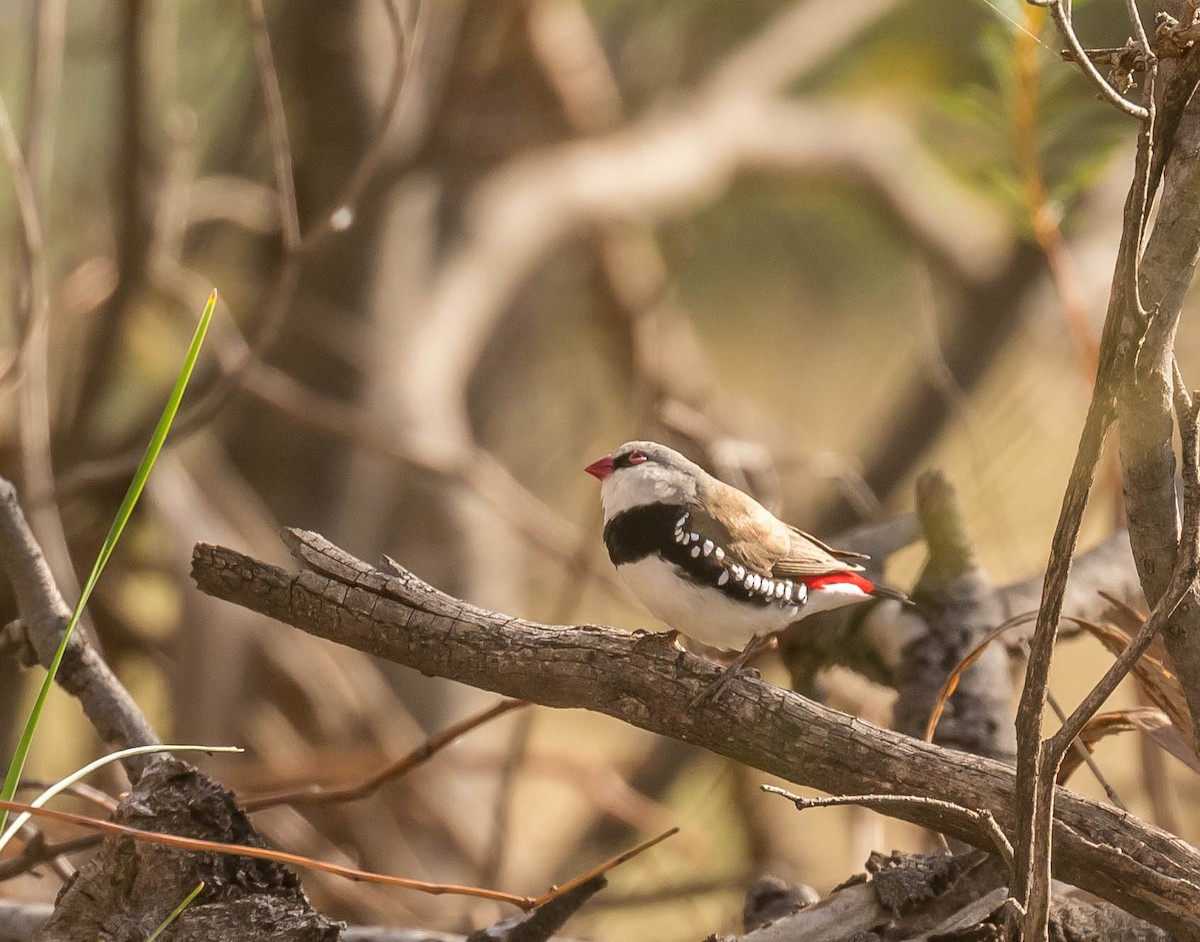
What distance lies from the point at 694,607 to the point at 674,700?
0.23 m

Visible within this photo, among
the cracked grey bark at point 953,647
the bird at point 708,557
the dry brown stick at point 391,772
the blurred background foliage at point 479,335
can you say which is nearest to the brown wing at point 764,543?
the bird at point 708,557

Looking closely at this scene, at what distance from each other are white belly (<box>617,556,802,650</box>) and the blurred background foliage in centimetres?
43

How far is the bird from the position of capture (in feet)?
3.15

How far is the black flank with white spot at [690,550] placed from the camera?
3.18 feet

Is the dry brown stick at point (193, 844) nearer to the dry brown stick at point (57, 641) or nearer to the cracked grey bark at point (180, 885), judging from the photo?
the cracked grey bark at point (180, 885)

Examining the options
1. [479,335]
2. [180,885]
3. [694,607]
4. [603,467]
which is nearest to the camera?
[180,885]

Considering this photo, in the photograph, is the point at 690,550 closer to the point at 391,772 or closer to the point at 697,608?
the point at 697,608

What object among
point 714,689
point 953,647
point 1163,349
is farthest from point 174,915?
point 953,647

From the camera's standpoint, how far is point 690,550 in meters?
0.97

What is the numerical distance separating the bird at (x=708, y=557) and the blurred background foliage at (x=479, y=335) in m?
0.35

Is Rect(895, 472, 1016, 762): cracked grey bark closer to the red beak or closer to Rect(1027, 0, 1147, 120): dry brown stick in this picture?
the red beak

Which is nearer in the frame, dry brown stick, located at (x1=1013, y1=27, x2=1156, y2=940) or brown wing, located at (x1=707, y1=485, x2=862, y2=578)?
dry brown stick, located at (x1=1013, y1=27, x2=1156, y2=940)

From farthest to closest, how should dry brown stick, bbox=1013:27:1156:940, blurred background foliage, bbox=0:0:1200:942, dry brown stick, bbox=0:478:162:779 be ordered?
blurred background foliage, bbox=0:0:1200:942, dry brown stick, bbox=0:478:162:779, dry brown stick, bbox=1013:27:1156:940

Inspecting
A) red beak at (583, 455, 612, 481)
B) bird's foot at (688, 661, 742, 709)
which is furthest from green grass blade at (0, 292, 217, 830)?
red beak at (583, 455, 612, 481)
